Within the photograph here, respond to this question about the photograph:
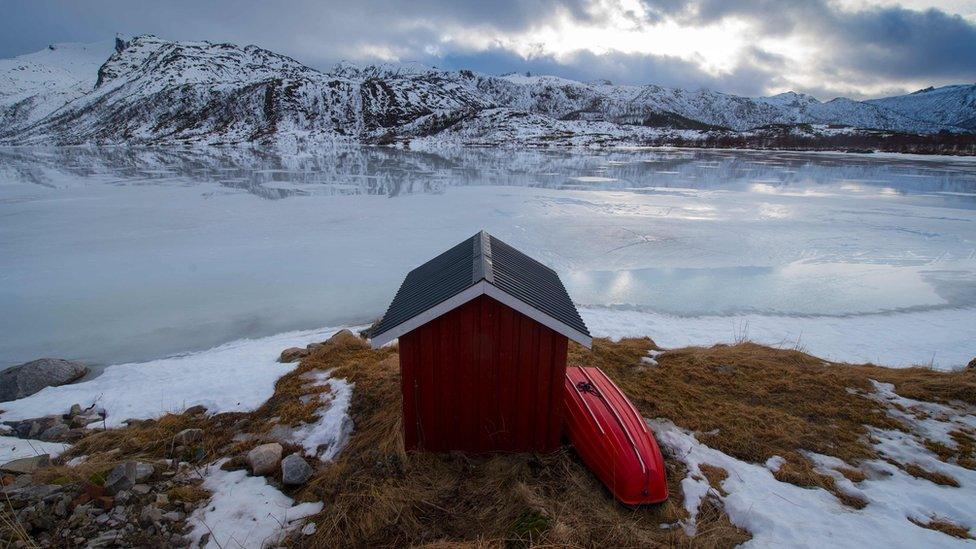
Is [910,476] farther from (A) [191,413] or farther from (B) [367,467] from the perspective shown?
(A) [191,413]

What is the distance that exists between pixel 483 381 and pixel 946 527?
17.9 ft

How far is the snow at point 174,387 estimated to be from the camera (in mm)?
7902

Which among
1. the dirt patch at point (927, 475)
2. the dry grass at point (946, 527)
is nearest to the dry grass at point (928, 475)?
the dirt patch at point (927, 475)

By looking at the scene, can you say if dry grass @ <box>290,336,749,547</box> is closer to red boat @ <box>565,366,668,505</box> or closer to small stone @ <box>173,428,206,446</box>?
red boat @ <box>565,366,668,505</box>

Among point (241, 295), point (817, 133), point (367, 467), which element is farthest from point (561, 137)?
point (367, 467)

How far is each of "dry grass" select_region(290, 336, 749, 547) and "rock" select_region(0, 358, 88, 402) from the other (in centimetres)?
653

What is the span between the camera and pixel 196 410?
25.8 ft

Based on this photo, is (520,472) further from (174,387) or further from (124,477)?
(174,387)

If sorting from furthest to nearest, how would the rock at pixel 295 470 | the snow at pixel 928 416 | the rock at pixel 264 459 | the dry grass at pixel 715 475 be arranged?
the snow at pixel 928 416 < the rock at pixel 264 459 < the rock at pixel 295 470 < the dry grass at pixel 715 475

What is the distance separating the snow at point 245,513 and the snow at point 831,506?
4.53 metres

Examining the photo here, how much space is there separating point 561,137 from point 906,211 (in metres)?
76.5

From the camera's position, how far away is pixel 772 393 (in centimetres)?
841

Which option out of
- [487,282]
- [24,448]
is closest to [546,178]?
[487,282]

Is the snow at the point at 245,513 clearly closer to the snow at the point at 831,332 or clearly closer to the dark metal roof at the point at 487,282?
the dark metal roof at the point at 487,282
